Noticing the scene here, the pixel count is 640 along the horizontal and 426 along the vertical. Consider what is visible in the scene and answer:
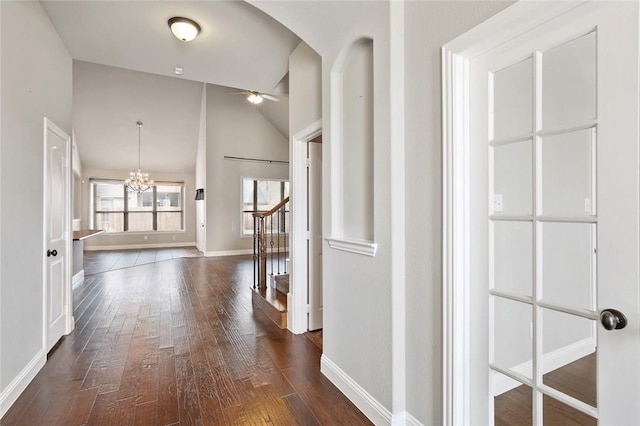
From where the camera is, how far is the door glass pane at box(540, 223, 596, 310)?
114 centimetres

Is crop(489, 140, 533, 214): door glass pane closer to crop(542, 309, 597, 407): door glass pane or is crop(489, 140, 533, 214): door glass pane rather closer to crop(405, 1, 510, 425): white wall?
crop(405, 1, 510, 425): white wall

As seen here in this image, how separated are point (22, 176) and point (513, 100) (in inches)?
127

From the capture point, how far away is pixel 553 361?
1269 millimetres

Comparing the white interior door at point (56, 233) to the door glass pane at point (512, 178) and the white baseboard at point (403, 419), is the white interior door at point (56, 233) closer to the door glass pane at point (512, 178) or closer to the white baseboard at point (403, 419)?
the white baseboard at point (403, 419)

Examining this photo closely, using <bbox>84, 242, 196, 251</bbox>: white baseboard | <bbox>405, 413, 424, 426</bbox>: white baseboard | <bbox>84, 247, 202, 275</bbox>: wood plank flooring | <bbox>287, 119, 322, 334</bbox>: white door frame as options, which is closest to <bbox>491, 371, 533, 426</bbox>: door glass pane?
<bbox>405, 413, 424, 426</bbox>: white baseboard

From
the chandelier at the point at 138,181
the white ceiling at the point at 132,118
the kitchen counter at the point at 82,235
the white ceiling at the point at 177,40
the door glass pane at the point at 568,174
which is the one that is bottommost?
the kitchen counter at the point at 82,235

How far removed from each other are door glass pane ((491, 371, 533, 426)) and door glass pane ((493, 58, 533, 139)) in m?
1.11

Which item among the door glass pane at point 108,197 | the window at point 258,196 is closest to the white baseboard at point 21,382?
the window at point 258,196

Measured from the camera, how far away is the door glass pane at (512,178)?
132 centimetres

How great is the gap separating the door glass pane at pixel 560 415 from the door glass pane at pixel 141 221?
11.9 m

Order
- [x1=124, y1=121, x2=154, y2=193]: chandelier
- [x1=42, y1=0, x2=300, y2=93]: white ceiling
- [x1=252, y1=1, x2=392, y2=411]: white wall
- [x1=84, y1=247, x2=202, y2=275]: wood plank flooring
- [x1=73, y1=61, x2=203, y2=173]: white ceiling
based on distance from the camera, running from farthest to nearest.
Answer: [x1=124, y1=121, x2=154, y2=193]: chandelier
[x1=73, y1=61, x2=203, y2=173]: white ceiling
[x1=84, y1=247, x2=202, y2=275]: wood plank flooring
[x1=42, y1=0, x2=300, y2=93]: white ceiling
[x1=252, y1=1, x2=392, y2=411]: white wall

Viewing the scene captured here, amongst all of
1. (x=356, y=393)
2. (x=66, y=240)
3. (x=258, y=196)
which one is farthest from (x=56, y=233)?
(x=258, y=196)

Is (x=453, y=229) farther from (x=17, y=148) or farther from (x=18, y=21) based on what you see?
(x=18, y=21)

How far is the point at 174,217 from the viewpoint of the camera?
440 inches
